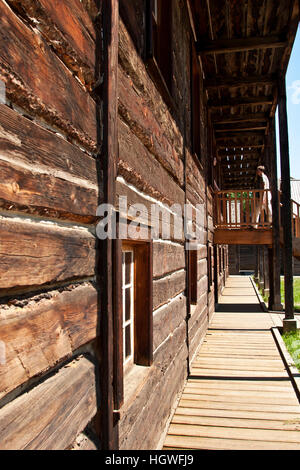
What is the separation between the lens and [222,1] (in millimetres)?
6680

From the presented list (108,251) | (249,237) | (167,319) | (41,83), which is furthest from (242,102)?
(41,83)

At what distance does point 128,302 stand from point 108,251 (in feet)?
3.54

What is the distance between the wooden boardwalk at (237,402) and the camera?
3.42 m

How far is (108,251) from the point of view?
1823 millimetres

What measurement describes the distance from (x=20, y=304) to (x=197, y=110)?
722cm

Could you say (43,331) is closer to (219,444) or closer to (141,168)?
(141,168)

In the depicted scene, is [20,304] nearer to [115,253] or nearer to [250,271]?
[115,253]

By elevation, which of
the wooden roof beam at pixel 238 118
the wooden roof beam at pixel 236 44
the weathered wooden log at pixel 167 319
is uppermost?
the wooden roof beam at pixel 238 118

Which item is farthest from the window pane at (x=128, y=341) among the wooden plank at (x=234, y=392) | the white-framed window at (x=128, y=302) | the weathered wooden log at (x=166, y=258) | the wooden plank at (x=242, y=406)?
the wooden plank at (x=234, y=392)

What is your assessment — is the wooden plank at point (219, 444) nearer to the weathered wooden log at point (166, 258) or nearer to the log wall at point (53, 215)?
the log wall at point (53, 215)

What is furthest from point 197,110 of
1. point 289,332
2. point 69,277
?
point 69,277

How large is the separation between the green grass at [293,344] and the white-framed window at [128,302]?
144 inches

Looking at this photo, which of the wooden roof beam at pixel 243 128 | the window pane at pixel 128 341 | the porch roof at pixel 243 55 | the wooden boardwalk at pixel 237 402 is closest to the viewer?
the window pane at pixel 128 341

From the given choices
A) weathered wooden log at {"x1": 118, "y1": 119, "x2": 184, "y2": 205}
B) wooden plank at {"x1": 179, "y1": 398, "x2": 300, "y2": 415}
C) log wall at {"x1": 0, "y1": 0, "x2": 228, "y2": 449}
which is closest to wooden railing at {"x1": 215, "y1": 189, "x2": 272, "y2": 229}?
wooden plank at {"x1": 179, "y1": 398, "x2": 300, "y2": 415}
